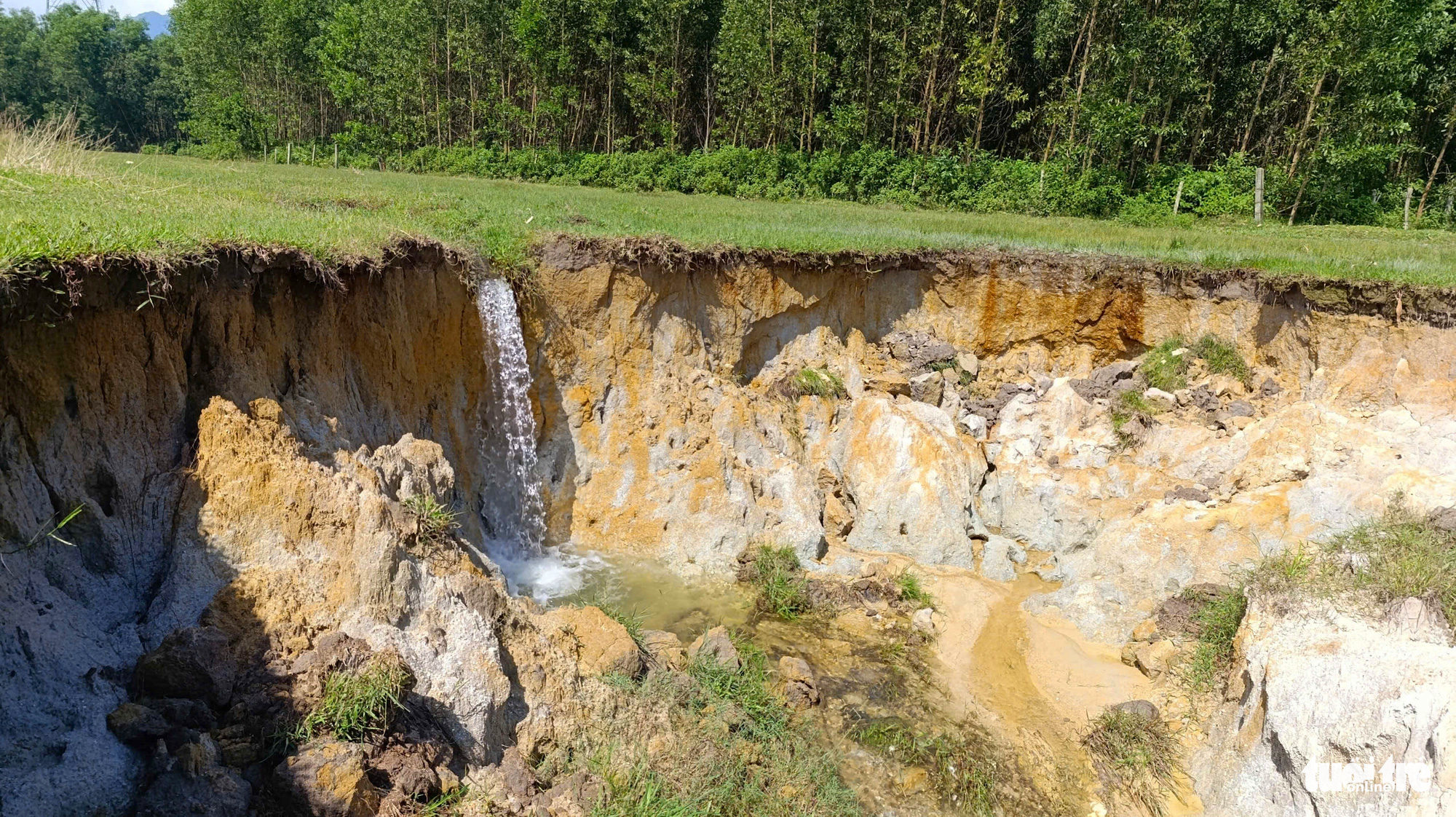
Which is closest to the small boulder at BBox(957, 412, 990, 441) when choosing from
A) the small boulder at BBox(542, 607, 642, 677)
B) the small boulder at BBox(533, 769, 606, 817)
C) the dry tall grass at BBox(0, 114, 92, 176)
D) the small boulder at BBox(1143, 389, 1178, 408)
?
the small boulder at BBox(1143, 389, 1178, 408)

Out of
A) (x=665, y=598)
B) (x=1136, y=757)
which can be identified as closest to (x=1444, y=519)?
(x=1136, y=757)

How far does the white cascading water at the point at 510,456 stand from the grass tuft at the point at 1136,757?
5.72 meters

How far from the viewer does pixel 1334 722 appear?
19.0ft

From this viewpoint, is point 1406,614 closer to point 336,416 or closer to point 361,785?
point 361,785

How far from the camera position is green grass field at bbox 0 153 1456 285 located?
6879 millimetres

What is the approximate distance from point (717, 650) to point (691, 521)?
279 centimetres

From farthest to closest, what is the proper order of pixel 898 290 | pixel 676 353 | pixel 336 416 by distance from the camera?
pixel 898 290 < pixel 676 353 < pixel 336 416

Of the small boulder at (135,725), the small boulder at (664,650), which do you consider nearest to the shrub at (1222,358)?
the small boulder at (664,650)

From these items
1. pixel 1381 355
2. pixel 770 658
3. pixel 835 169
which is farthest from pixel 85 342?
pixel 835 169

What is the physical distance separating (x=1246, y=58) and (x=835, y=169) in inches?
542

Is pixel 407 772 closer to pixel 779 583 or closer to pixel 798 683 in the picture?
pixel 798 683

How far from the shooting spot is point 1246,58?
2600 cm

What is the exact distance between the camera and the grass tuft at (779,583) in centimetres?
904

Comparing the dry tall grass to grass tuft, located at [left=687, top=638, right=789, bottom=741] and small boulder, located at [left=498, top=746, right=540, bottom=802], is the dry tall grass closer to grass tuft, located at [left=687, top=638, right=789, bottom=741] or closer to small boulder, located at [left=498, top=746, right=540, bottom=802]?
small boulder, located at [left=498, top=746, right=540, bottom=802]
